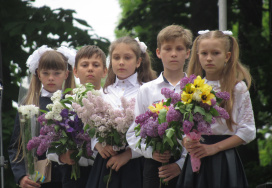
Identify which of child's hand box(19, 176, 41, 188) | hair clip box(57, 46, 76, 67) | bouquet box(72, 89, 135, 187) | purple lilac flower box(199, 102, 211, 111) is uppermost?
hair clip box(57, 46, 76, 67)

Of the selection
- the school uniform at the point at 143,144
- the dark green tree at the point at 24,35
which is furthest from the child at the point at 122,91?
the dark green tree at the point at 24,35

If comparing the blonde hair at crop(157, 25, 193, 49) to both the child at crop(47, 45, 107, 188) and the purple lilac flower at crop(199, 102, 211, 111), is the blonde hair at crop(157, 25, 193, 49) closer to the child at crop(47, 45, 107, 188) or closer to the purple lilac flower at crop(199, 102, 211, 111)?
the child at crop(47, 45, 107, 188)

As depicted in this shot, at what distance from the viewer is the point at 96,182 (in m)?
4.86

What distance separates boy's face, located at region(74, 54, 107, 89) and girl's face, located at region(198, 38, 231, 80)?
1.42 meters

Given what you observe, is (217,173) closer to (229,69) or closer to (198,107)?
(198,107)

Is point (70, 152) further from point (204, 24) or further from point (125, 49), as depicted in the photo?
point (204, 24)

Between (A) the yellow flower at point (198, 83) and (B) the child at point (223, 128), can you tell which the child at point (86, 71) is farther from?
(A) the yellow flower at point (198, 83)

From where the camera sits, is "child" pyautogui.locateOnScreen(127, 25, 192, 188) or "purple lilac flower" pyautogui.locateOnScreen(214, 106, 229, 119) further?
"child" pyautogui.locateOnScreen(127, 25, 192, 188)

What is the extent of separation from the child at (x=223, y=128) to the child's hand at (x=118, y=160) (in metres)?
0.70

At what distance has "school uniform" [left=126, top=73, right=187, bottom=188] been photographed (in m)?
4.51

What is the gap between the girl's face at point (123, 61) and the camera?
5152 mm

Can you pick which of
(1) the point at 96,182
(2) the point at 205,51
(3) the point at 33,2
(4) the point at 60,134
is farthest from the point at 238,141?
(3) the point at 33,2

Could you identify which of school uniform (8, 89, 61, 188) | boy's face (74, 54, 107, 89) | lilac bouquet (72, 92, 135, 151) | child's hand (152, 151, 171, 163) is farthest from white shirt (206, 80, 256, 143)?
school uniform (8, 89, 61, 188)

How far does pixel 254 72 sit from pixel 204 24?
4.49ft
